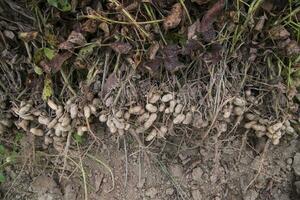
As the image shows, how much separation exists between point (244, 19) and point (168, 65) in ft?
1.05

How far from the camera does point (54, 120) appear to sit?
165cm

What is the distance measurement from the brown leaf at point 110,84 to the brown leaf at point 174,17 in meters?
0.25

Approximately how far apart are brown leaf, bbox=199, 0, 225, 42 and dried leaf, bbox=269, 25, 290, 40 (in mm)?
220

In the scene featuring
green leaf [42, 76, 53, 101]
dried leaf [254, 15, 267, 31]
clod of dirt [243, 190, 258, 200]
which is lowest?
clod of dirt [243, 190, 258, 200]

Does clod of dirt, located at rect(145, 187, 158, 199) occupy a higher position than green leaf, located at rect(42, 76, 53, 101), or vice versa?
green leaf, located at rect(42, 76, 53, 101)

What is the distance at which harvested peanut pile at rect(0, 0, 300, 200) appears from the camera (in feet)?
5.26

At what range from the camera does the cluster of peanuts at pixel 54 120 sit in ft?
5.36

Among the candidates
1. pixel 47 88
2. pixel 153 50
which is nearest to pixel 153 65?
pixel 153 50

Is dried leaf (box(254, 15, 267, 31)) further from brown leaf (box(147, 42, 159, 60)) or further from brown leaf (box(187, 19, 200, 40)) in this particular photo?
brown leaf (box(147, 42, 159, 60))

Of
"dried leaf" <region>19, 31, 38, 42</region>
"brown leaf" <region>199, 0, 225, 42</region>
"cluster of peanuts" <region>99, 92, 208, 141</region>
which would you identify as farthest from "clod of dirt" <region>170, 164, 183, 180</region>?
"dried leaf" <region>19, 31, 38, 42</region>

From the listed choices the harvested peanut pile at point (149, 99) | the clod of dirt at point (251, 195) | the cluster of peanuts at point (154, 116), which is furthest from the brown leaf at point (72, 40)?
the clod of dirt at point (251, 195)

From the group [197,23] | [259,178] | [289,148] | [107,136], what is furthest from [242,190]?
[197,23]

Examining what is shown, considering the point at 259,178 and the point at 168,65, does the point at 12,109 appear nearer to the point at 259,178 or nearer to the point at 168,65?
the point at 168,65

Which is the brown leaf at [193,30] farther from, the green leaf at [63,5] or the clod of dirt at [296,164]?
the clod of dirt at [296,164]
